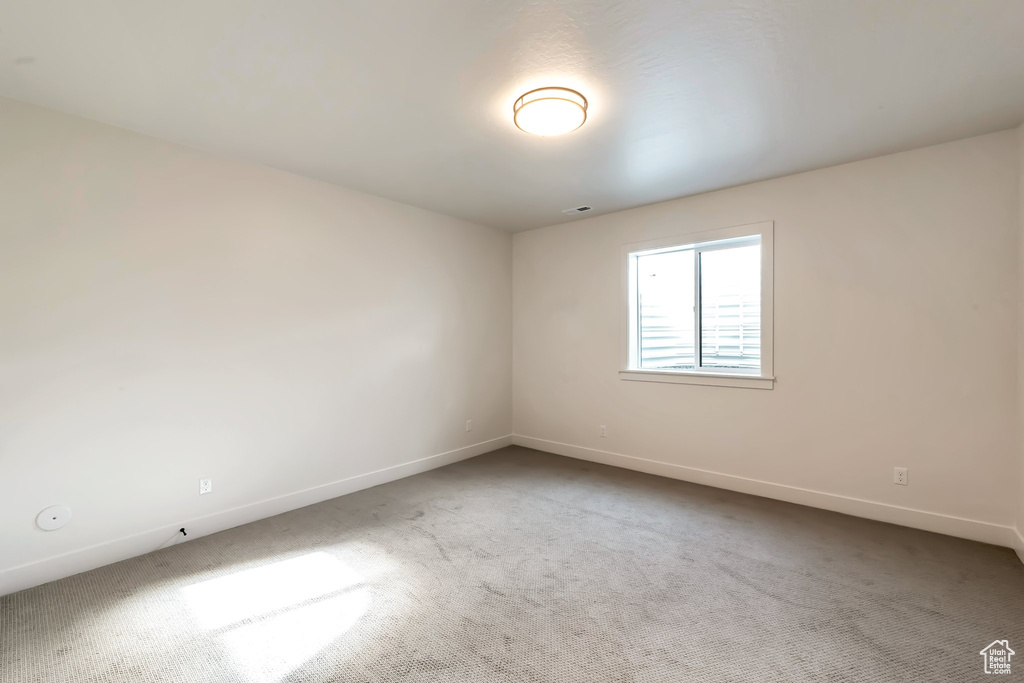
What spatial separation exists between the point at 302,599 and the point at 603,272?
368 cm

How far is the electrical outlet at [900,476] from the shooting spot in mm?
2998

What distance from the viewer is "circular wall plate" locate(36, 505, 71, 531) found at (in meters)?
2.36

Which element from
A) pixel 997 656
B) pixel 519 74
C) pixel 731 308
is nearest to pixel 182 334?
pixel 519 74

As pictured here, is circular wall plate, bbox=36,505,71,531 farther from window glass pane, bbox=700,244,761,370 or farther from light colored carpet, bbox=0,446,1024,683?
window glass pane, bbox=700,244,761,370

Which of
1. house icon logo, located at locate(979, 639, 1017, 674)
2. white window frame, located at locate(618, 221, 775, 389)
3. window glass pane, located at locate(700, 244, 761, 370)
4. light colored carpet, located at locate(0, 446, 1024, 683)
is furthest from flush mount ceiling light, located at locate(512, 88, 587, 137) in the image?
house icon logo, located at locate(979, 639, 1017, 674)

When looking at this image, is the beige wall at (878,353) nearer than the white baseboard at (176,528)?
No

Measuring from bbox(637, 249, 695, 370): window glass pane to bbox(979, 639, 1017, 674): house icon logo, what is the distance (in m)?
2.56

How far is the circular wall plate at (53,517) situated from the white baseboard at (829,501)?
3.93 meters

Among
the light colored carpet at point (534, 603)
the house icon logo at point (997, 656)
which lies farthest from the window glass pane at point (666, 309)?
the house icon logo at point (997, 656)

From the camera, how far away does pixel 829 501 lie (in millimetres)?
3271

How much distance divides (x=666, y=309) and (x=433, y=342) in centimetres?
233

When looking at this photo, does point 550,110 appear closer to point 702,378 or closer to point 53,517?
point 702,378

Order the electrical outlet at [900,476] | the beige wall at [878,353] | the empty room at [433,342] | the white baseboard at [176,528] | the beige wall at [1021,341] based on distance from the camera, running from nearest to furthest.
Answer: the empty room at [433,342], the white baseboard at [176,528], the beige wall at [1021,341], the beige wall at [878,353], the electrical outlet at [900,476]

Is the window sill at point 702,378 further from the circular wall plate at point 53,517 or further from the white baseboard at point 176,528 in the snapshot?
the circular wall plate at point 53,517
